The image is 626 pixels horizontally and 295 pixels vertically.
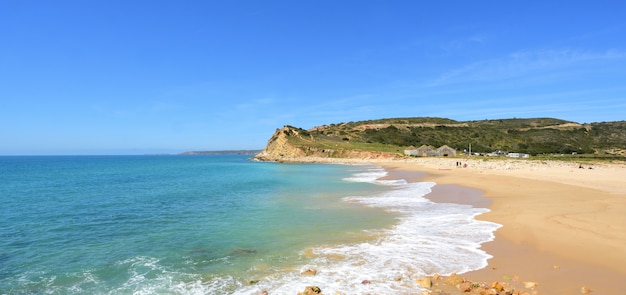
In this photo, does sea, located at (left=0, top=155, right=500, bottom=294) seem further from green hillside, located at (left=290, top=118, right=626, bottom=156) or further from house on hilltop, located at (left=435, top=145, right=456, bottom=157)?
green hillside, located at (left=290, top=118, right=626, bottom=156)

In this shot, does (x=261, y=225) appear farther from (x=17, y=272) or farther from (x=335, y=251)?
(x=17, y=272)

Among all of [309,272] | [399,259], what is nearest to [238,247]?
[309,272]

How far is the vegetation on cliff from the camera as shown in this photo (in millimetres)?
100625

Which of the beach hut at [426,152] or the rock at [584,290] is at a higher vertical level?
the beach hut at [426,152]

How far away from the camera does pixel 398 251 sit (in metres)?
10.4

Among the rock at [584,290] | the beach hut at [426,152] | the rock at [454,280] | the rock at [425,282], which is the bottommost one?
the rock at [425,282]

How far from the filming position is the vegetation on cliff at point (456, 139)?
10062 cm

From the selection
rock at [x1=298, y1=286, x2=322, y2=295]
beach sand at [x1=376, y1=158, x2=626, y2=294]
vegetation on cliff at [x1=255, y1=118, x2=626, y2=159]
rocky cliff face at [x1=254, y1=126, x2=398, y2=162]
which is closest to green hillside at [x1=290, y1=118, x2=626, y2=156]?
vegetation on cliff at [x1=255, y1=118, x2=626, y2=159]

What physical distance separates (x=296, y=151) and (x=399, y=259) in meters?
98.2

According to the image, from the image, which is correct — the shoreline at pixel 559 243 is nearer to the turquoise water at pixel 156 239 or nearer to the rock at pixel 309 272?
the rock at pixel 309 272

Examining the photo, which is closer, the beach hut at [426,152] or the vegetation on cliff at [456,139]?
the beach hut at [426,152]

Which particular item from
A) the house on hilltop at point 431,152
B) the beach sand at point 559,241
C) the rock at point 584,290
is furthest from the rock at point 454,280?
the house on hilltop at point 431,152

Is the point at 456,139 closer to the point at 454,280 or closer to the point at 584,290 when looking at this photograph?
the point at 584,290

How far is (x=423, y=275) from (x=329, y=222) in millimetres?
6621
